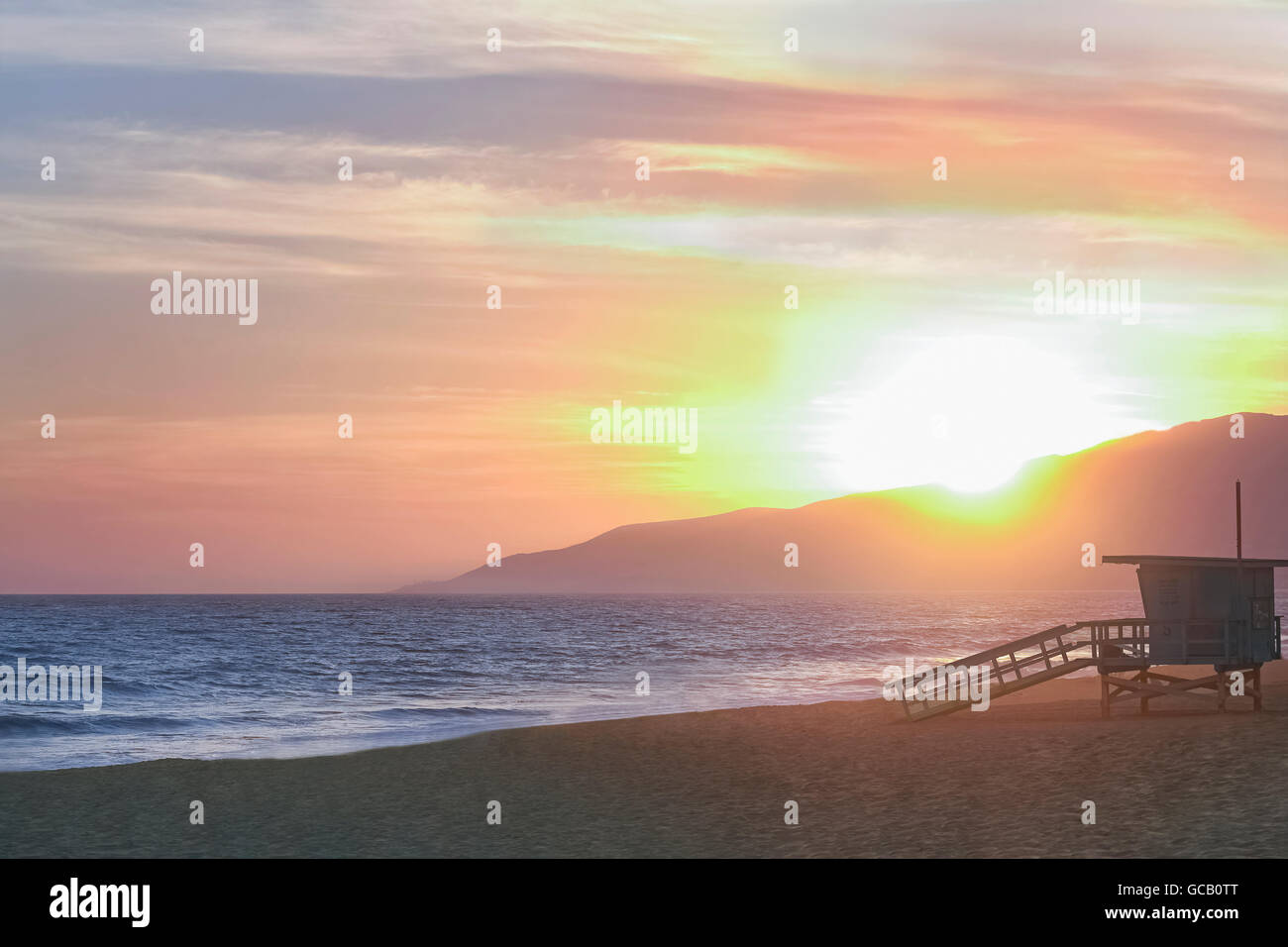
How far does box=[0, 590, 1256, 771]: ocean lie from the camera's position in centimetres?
3572

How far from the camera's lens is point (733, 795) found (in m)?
20.0

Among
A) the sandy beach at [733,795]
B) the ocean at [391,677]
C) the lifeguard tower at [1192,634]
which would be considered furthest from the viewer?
the ocean at [391,677]

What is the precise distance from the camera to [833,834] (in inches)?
666

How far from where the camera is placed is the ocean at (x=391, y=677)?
3572cm

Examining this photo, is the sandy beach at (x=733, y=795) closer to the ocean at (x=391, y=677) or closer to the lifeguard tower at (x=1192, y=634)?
the lifeguard tower at (x=1192, y=634)

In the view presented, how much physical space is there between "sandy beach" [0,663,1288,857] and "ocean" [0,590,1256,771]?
24.7ft

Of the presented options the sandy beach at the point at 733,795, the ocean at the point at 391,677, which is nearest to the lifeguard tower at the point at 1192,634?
the sandy beach at the point at 733,795

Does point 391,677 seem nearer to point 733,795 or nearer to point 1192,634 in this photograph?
point 1192,634

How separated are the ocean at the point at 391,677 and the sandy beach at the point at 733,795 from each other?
A: 24.7ft

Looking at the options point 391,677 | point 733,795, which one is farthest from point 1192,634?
point 391,677

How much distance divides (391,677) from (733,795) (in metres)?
45.3
